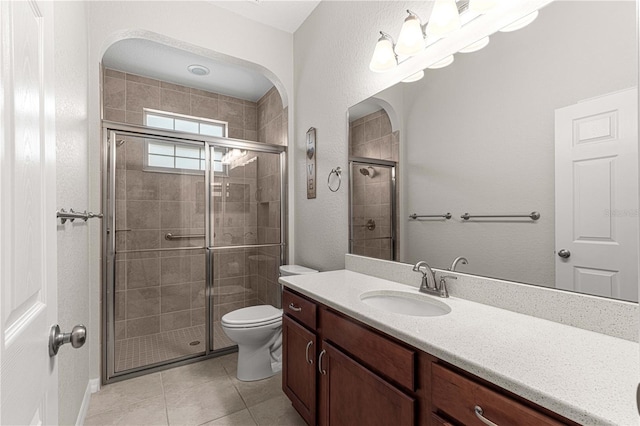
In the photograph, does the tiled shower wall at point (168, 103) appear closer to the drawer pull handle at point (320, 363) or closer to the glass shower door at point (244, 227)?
the glass shower door at point (244, 227)

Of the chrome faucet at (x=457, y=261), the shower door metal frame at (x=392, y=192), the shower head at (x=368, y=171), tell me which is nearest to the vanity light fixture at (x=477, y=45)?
the shower door metal frame at (x=392, y=192)

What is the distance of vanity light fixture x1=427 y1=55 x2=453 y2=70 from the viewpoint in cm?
145

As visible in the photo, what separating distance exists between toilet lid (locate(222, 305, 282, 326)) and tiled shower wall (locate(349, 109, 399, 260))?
839mm

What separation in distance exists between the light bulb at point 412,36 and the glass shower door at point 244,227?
5.40ft

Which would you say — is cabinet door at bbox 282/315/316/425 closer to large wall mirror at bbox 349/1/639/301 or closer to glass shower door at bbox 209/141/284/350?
large wall mirror at bbox 349/1/639/301

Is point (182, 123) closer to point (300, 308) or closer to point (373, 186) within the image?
point (373, 186)

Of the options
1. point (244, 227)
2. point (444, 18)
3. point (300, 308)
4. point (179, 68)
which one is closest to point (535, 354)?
point (300, 308)

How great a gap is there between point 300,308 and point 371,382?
60cm

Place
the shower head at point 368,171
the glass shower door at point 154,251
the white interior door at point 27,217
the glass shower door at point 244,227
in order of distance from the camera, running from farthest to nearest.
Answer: the glass shower door at point 244,227
the glass shower door at point 154,251
the shower head at point 368,171
the white interior door at point 27,217

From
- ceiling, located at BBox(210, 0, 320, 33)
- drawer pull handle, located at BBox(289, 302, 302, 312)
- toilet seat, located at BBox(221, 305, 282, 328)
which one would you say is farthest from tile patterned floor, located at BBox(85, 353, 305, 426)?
ceiling, located at BBox(210, 0, 320, 33)

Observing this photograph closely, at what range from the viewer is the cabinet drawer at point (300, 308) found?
1510 millimetres

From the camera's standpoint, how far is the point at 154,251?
2605 mm

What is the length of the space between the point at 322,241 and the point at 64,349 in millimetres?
1657

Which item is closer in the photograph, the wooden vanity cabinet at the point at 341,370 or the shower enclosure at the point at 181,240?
the wooden vanity cabinet at the point at 341,370
